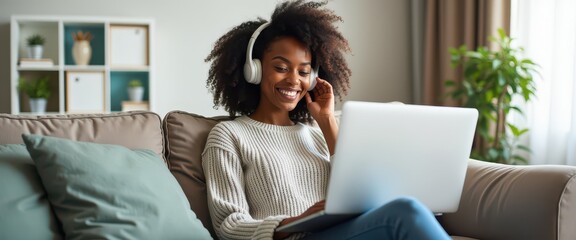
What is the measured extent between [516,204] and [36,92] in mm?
3178

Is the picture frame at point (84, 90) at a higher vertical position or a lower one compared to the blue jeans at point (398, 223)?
higher

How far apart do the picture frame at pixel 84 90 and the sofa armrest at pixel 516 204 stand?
2.72m

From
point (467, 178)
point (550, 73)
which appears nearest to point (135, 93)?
point (550, 73)

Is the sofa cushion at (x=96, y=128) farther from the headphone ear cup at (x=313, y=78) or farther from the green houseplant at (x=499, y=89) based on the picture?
the green houseplant at (x=499, y=89)

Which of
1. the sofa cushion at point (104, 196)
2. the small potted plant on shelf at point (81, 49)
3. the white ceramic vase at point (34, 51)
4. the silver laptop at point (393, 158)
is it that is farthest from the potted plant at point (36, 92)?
the silver laptop at point (393, 158)

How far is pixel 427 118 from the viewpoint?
1.44 metres

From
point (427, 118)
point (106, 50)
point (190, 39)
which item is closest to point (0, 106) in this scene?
point (106, 50)

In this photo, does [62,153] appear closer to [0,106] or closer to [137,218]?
[137,218]

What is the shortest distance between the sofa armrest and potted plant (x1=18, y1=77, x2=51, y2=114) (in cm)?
291

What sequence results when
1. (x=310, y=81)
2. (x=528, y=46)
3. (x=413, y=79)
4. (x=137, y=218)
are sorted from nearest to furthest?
(x=137, y=218) → (x=310, y=81) → (x=528, y=46) → (x=413, y=79)

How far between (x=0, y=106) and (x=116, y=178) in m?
2.98

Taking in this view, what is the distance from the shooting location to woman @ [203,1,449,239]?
179 centimetres

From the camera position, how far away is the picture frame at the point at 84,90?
13.7 feet

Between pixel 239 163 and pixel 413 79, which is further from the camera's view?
pixel 413 79
